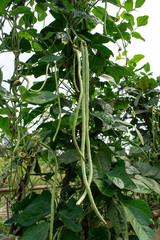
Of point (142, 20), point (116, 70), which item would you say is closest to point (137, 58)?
point (142, 20)

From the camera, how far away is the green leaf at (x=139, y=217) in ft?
1.43

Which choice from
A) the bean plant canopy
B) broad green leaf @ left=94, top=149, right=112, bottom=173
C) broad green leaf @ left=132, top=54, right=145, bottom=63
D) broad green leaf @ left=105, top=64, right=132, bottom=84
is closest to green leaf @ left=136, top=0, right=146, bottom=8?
the bean plant canopy

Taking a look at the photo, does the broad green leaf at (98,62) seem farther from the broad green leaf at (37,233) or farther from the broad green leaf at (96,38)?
the broad green leaf at (37,233)

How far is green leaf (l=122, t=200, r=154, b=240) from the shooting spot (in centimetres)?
44

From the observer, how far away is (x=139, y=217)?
47 centimetres

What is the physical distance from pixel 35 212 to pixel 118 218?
191mm

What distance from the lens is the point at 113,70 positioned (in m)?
0.70

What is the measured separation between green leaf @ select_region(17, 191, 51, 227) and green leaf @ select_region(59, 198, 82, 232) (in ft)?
0.14

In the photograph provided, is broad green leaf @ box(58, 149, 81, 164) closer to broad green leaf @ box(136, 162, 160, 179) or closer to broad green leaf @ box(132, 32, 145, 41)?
broad green leaf @ box(136, 162, 160, 179)

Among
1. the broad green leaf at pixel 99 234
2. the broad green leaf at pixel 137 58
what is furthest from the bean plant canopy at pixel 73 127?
the broad green leaf at pixel 137 58

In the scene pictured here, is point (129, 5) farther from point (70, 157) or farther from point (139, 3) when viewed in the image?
point (70, 157)

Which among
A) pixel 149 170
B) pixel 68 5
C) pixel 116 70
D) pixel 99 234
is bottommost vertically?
pixel 99 234

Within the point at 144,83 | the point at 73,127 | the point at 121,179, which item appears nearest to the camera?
the point at 73,127

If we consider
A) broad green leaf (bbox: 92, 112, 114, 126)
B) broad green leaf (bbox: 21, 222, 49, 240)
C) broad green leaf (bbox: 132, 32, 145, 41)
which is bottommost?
broad green leaf (bbox: 21, 222, 49, 240)
